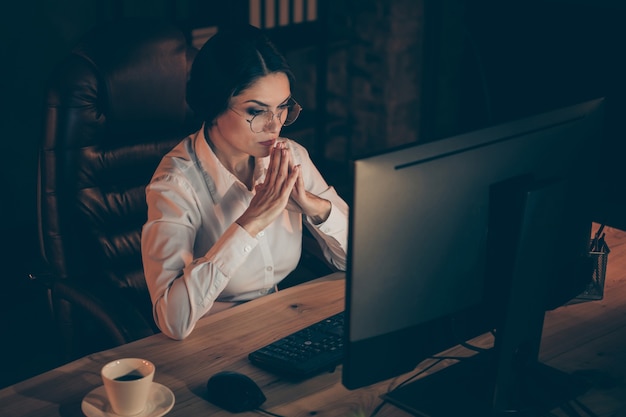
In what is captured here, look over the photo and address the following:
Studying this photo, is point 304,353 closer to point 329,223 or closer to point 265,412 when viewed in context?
point 265,412

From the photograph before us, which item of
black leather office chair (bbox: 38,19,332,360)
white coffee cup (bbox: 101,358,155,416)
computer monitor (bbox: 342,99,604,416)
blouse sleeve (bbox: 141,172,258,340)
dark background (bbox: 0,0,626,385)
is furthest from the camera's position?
dark background (bbox: 0,0,626,385)

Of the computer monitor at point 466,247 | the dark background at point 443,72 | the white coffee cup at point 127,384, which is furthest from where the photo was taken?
the dark background at point 443,72

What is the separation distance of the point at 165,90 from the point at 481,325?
1.02 meters

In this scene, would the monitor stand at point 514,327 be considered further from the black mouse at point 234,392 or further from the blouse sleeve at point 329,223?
the blouse sleeve at point 329,223

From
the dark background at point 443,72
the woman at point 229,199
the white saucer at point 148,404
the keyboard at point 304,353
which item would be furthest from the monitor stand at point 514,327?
the dark background at point 443,72

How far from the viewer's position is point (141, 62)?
2.08 meters

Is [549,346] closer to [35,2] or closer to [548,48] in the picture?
[548,48]

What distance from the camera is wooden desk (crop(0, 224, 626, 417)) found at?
4.91 feet

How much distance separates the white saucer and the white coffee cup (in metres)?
0.01

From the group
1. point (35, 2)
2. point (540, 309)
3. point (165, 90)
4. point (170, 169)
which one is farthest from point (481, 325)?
point (35, 2)

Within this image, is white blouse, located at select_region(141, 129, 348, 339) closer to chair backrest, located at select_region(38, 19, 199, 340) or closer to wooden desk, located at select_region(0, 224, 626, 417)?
wooden desk, located at select_region(0, 224, 626, 417)

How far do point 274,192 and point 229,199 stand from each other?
170mm

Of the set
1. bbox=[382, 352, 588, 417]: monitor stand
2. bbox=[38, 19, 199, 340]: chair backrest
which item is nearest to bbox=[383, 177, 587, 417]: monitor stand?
bbox=[382, 352, 588, 417]: monitor stand

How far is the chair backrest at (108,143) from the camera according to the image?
203cm
